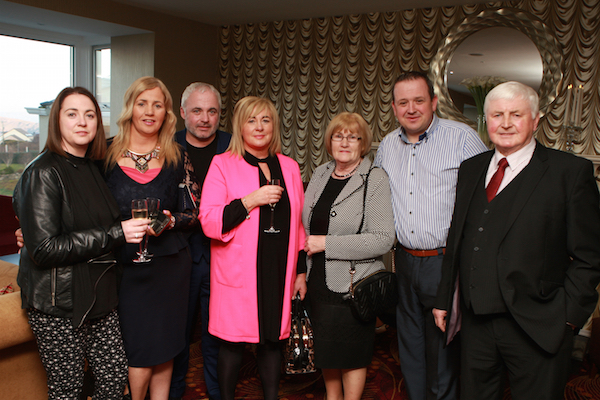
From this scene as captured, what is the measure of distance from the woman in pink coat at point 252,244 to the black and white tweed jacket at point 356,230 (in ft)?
0.67

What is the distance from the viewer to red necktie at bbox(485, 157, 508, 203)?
190 cm

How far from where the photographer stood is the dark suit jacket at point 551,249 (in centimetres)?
173

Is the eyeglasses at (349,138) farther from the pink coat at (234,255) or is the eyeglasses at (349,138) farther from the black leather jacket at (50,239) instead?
the black leather jacket at (50,239)

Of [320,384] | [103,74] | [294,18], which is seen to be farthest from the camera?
[103,74]

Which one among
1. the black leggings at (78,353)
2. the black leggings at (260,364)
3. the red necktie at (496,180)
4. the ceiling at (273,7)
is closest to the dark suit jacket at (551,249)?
the red necktie at (496,180)

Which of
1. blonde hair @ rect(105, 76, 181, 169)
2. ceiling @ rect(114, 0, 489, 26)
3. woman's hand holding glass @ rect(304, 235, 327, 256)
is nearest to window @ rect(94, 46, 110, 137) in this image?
ceiling @ rect(114, 0, 489, 26)

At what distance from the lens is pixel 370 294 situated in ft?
7.43

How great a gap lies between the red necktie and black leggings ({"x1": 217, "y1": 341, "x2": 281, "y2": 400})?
4.22 ft

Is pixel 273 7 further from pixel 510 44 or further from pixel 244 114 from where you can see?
pixel 244 114

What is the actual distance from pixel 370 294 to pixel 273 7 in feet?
13.5

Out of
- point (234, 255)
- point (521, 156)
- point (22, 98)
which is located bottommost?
point (234, 255)

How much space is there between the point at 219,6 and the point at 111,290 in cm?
425

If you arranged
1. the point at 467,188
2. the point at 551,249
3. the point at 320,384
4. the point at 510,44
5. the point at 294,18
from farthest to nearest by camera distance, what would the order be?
the point at 294,18, the point at 510,44, the point at 320,384, the point at 467,188, the point at 551,249

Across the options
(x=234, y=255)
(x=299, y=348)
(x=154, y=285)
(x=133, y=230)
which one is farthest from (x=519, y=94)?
(x=154, y=285)
